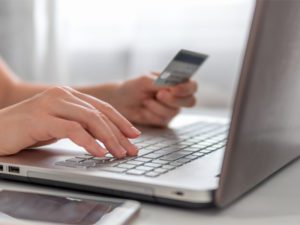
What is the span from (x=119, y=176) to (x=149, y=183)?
39 mm

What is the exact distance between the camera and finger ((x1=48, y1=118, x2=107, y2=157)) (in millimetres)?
655

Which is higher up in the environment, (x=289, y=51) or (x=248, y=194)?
(x=289, y=51)

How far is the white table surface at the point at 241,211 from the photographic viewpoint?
541 millimetres

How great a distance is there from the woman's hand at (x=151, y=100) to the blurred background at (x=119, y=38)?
66cm

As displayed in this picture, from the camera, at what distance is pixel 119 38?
6.49 feet

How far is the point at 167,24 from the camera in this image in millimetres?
1885

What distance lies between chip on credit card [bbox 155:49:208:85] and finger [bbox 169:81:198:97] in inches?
0.6

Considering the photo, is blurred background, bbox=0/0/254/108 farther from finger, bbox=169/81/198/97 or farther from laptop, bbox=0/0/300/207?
laptop, bbox=0/0/300/207

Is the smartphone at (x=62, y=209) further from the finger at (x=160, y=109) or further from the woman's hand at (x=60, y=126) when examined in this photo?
the finger at (x=160, y=109)

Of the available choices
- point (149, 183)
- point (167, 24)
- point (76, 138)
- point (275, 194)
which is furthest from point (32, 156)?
point (167, 24)

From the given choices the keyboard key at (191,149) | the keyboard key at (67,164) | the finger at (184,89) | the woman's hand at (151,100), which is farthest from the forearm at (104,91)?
the keyboard key at (67,164)

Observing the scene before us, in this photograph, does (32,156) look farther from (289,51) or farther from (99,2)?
(99,2)

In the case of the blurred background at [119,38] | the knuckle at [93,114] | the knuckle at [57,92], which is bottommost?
the blurred background at [119,38]

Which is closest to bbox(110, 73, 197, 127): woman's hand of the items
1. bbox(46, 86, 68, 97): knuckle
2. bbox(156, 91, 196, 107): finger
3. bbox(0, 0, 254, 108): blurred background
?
bbox(156, 91, 196, 107): finger
